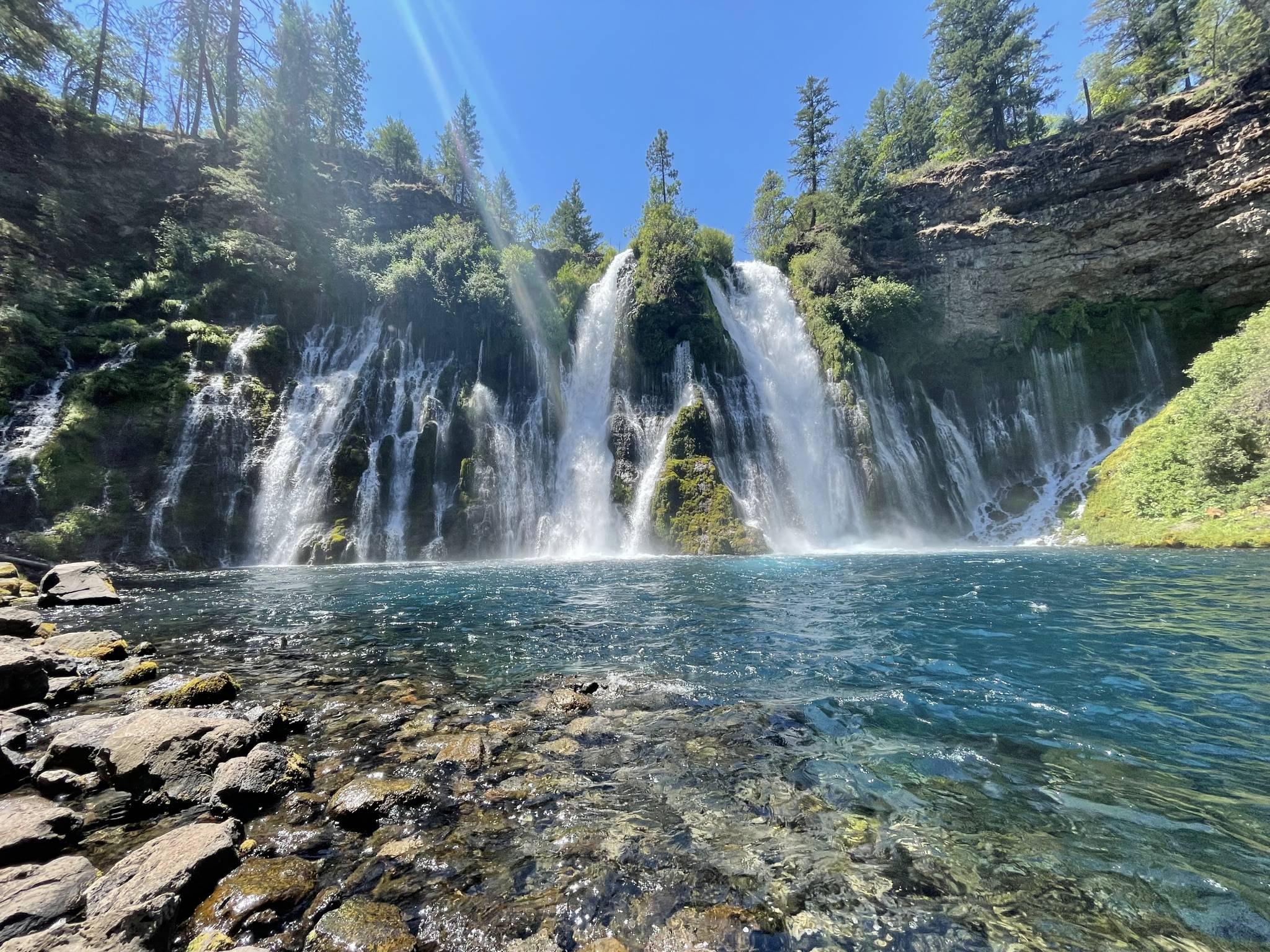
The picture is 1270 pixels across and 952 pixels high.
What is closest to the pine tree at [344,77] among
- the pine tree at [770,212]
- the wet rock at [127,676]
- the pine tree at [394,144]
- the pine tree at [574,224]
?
the pine tree at [394,144]

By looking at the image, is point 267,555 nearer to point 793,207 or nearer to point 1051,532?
point 1051,532

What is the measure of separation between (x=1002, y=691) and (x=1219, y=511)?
2064cm

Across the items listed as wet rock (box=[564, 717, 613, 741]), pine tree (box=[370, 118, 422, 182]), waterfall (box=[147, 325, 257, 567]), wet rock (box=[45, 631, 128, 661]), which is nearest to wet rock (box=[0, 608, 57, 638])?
wet rock (box=[45, 631, 128, 661])

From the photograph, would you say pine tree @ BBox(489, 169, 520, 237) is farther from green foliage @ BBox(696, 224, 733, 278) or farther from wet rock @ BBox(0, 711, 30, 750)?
wet rock @ BBox(0, 711, 30, 750)

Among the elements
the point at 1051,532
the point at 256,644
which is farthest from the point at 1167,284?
the point at 256,644

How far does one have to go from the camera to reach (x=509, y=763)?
15.0 feet

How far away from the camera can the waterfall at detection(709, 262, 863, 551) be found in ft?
85.9

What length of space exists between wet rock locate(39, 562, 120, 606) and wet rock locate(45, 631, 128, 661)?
494cm

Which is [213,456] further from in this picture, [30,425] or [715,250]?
[715,250]

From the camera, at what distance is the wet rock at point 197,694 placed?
5891 millimetres

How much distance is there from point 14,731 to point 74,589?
11.0m

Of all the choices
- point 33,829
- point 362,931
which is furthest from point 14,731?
point 362,931

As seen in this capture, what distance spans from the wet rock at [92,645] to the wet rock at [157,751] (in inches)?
156

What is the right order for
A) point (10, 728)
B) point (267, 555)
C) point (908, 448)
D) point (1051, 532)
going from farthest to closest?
point (908, 448), point (1051, 532), point (267, 555), point (10, 728)
